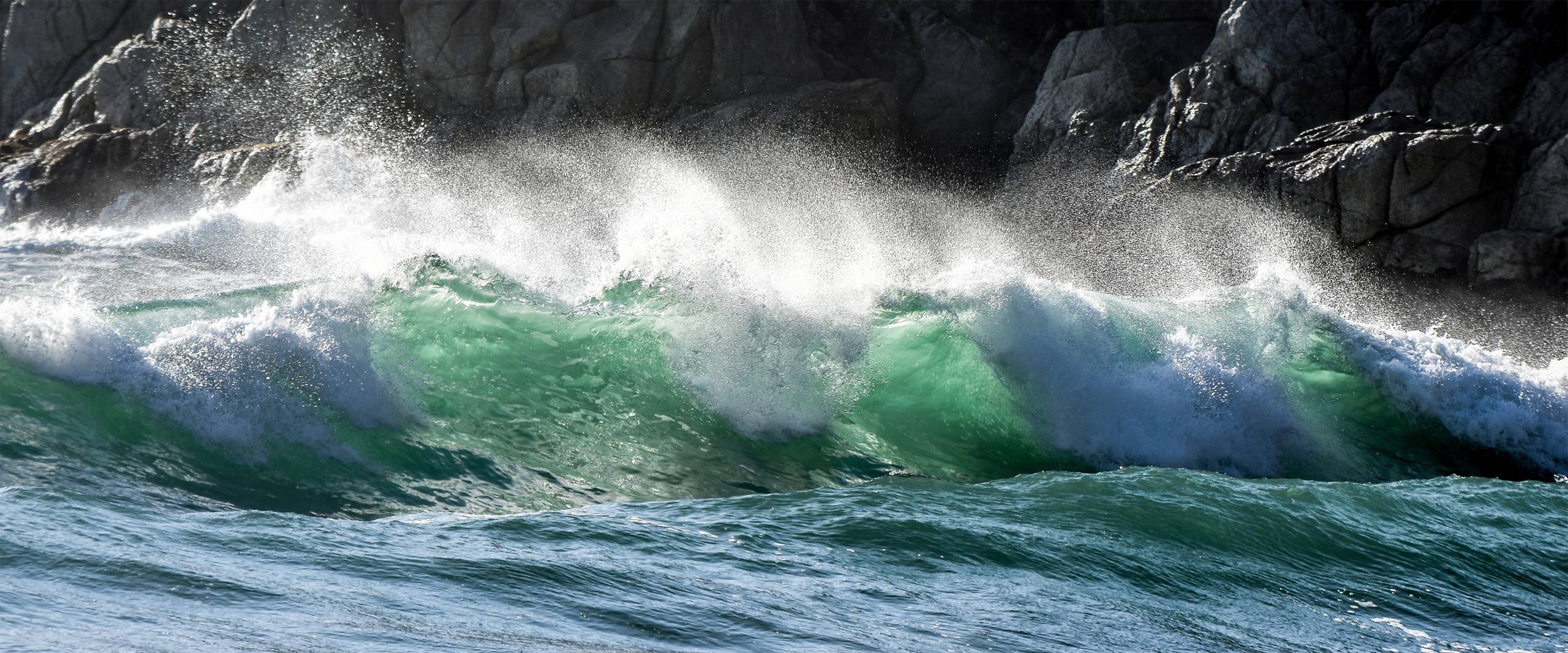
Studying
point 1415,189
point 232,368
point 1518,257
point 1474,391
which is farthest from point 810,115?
point 232,368

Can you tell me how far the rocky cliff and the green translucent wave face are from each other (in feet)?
38.5

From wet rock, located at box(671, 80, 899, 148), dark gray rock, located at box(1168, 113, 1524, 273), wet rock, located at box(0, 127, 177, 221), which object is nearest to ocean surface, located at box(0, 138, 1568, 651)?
dark gray rock, located at box(1168, 113, 1524, 273)

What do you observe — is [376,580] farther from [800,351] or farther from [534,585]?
[800,351]

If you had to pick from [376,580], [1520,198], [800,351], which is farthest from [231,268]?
[1520,198]

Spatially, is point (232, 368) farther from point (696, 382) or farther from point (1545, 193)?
point (1545, 193)

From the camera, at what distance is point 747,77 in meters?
26.9

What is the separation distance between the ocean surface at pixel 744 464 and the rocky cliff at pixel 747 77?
39.8 ft

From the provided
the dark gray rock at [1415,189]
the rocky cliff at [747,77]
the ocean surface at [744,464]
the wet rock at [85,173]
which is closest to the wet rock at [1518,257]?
the dark gray rock at [1415,189]

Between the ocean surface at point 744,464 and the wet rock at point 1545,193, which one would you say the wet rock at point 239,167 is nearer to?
the ocean surface at point 744,464

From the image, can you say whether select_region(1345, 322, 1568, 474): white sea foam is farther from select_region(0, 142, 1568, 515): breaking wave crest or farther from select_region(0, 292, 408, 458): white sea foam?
select_region(0, 292, 408, 458): white sea foam

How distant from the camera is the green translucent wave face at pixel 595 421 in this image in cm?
642


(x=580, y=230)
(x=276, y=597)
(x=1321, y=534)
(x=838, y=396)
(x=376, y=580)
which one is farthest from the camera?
(x=580, y=230)

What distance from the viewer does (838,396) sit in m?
8.42

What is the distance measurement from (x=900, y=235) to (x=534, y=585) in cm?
2054
